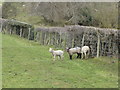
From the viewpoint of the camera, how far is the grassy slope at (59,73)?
1440 cm

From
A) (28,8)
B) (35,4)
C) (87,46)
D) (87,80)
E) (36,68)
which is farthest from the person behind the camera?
(28,8)

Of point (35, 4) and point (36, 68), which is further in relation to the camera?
point (35, 4)

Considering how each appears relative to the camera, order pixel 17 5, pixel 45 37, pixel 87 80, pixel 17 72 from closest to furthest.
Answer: pixel 87 80 < pixel 17 72 < pixel 45 37 < pixel 17 5

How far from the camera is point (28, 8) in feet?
221

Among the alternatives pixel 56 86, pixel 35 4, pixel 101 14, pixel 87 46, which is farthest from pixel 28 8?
pixel 56 86

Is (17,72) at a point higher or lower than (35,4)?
lower

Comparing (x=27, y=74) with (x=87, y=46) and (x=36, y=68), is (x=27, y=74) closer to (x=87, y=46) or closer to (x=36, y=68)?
(x=36, y=68)

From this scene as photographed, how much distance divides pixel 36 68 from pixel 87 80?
13.6 ft

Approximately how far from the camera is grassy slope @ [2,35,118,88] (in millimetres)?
14398

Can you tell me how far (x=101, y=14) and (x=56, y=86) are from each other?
2980 centimetres

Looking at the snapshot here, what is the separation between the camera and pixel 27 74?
16.3 meters

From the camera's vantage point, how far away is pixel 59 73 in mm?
16781

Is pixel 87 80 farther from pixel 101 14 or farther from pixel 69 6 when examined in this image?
pixel 69 6

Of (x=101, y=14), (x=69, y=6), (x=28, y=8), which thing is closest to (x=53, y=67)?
(x=101, y=14)
